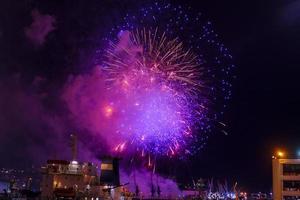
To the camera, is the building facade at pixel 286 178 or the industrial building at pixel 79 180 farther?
the building facade at pixel 286 178

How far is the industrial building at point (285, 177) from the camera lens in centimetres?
6094

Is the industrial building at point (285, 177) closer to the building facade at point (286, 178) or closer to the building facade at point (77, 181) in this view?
the building facade at point (286, 178)

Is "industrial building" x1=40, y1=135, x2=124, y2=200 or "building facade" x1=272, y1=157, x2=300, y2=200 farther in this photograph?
"building facade" x1=272, y1=157, x2=300, y2=200

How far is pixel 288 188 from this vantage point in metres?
62.2

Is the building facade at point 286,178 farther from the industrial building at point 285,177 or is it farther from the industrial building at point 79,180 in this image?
the industrial building at point 79,180

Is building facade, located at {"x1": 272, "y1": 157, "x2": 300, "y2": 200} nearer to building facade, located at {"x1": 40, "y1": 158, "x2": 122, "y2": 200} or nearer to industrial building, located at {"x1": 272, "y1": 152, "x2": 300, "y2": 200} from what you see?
industrial building, located at {"x1": 272, "y1": 152, "x2": 300, "y2": 200}

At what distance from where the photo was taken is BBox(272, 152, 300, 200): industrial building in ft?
200

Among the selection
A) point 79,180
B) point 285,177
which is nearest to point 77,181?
point 79,180

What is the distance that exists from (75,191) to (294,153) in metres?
32.4

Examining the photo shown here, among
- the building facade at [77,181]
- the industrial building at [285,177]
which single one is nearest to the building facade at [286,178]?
the industrial building at [285,177]

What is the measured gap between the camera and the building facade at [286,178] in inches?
2399

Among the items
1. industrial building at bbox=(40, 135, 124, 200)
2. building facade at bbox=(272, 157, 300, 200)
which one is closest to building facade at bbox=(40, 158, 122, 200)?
industrial building at bbox=(40, 135, 124, 200)

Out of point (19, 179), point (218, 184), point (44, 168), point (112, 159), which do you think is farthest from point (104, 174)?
point (218, 184)

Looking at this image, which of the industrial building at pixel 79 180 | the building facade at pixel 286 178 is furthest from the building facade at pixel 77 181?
the building facade at pixel 286 178
